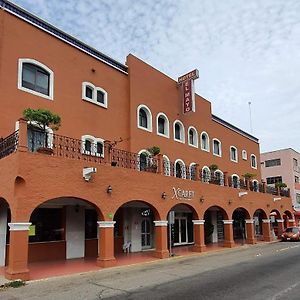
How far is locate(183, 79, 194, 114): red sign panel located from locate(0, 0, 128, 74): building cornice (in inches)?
209

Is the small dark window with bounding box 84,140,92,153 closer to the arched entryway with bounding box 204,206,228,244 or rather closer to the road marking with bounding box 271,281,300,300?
the road marking with bounding box 271,281,300,300

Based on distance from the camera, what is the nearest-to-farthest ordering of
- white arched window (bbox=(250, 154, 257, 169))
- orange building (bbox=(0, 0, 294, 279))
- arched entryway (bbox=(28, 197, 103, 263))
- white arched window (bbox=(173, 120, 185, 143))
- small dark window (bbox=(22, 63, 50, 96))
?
1. orange building (bbox=(0, 0, 294, 279))
2. small dark window (bbox=(22, 63, 50, 96))
3. arched entryway (bbox=(28, 197, 103, 263))
4. white arched window (bbox=(173, 120, 185, 143))
5. white arched window (bbox=(250, 154, 257, 169))

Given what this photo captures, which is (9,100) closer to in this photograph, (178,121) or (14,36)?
(14,36)

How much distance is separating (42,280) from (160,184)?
8038 millimetres

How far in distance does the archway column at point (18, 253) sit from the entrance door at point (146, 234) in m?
10.7

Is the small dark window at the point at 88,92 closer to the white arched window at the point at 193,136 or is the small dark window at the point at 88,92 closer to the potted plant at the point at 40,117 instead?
the potted plant at the point at 40,117

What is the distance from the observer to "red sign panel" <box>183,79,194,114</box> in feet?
81.7

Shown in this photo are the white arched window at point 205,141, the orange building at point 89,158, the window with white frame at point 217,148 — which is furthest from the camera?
the window with white frame at point 217,148

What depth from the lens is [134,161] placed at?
18.2m

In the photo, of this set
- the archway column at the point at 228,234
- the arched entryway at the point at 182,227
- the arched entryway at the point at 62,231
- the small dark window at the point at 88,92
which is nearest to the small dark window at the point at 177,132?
the arched entryway at the point at 182,227

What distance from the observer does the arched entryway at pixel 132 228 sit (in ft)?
66.3

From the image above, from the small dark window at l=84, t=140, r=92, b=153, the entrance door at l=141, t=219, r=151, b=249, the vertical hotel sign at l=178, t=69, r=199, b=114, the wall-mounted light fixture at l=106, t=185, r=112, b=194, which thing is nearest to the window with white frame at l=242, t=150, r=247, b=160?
the vertical hotel sign at l=178, t=69, r=199, b=114

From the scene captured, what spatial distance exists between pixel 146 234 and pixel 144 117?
719 cm

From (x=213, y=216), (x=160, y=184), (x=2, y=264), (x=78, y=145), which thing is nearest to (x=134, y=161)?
(x=160, y=184)
